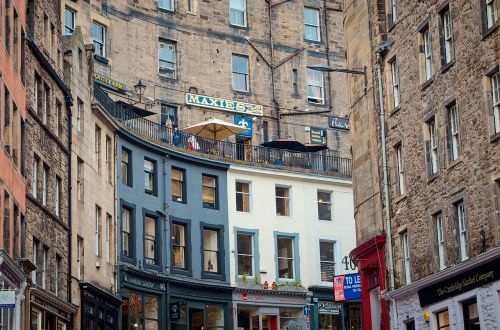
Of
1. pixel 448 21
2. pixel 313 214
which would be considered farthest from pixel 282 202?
pixel 448 21

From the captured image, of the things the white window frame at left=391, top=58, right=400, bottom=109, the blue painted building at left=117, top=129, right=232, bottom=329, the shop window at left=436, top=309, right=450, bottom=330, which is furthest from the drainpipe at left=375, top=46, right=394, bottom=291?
the blue painted building at left=117, top=129, right=232, bottom=329

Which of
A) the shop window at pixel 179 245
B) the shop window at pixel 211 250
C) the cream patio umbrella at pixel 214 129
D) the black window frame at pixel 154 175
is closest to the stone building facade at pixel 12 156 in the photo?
the black window frame at pixel 154 175

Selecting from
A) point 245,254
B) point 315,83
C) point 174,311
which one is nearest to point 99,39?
point 245,254

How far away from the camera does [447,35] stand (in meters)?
40.3

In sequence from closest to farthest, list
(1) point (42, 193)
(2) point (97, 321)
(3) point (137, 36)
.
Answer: (1) point (42, 193) → (2) point (97, 321) → (3) point (137, 36)

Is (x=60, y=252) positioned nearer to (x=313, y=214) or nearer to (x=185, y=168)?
(x=185, y=168)

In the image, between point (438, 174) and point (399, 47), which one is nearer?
point (438, 174)

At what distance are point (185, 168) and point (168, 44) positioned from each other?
29.3ft

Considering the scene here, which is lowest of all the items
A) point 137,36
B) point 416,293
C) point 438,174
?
point 416,293

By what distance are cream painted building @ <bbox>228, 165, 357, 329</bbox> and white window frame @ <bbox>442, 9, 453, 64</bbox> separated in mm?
24098

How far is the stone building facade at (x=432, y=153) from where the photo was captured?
3691cm

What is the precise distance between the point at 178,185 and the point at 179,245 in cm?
295

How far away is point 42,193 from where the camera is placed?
4434 cm

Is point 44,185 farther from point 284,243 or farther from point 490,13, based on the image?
point 284,243
